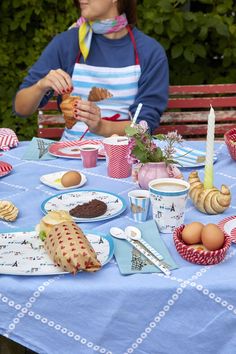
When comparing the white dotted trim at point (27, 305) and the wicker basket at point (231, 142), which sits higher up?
the wicker basket at point (231, 142)

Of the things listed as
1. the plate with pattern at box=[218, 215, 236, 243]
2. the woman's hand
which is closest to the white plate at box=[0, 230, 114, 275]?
the plate with pattern at box=[218, 215, 236, 243]

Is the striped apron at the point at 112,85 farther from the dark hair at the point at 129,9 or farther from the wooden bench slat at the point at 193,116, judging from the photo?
the wooden bench slat at the point at 193,116

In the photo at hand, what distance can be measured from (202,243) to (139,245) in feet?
0.49

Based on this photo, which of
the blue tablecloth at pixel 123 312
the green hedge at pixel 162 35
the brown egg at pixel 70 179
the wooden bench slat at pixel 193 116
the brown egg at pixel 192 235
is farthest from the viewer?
the green hedge at pixel 162 35

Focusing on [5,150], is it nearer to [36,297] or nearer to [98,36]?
[98,36]

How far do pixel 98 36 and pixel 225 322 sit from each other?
1.84 m

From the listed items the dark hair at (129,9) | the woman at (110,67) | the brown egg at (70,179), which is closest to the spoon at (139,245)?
the brown egg at (70,179)

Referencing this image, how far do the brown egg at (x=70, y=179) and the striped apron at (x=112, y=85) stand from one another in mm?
869

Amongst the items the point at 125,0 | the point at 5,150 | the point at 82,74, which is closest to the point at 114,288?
the point at 5,150

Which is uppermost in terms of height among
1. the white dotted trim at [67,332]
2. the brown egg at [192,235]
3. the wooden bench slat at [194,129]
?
the brown egg at [192,235]

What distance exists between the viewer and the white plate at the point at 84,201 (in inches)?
60.3

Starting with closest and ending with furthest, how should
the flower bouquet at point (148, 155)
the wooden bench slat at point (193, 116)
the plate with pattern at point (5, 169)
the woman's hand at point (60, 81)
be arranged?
1. the flower bouquet at point (148, 155)
2. the plate with pattern at point (5, 169)
3. the woman's hand at point (60, 81)
4. the wooden bench slat at point (193, 116)

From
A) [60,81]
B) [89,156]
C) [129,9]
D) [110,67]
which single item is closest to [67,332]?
[89,156]

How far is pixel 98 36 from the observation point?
271 centimetres
